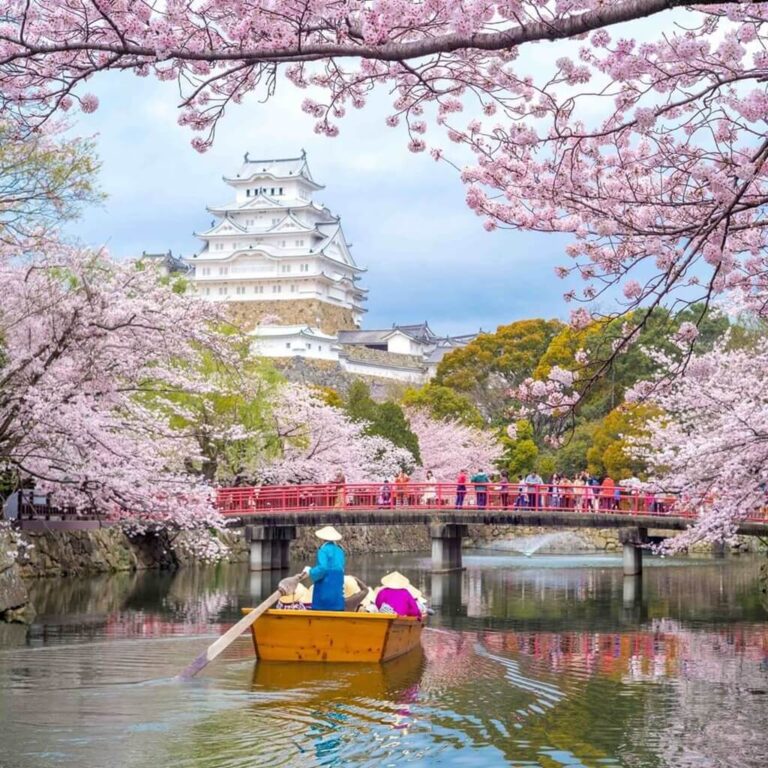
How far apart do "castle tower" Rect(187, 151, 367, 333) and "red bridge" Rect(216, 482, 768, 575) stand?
38.9 metres

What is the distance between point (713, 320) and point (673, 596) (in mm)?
28652

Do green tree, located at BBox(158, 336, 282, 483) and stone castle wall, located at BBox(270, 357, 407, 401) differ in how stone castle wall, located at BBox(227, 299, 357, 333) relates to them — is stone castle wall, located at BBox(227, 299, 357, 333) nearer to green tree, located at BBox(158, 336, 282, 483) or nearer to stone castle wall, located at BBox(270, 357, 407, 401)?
stone castle wall, located at BBox(270, 357, 407, 401)

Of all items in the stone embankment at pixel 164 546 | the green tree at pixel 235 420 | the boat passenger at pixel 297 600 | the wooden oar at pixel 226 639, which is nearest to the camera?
the wooden oar at pixel 226 639

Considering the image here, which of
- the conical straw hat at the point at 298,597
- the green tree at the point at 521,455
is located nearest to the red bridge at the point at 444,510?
the green tree at the point at 521,455

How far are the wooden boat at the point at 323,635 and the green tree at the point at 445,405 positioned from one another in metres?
37.5

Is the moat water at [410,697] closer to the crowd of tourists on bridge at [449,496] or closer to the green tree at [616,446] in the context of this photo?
the crowd of tourists on bridge at [449,496]

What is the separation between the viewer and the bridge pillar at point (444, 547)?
30656 millimetres

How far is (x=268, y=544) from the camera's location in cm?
3166

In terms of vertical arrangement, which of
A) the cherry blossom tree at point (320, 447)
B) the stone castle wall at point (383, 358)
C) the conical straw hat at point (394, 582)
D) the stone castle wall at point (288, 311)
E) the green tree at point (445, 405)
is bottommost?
the conical straw hat at point (394, 582)

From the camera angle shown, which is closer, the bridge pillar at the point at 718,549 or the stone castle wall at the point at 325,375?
the bridge pillar at the point at 718,549

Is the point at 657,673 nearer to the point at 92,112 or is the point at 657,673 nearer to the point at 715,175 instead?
the point at 715,175

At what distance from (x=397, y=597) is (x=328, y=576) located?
144cm

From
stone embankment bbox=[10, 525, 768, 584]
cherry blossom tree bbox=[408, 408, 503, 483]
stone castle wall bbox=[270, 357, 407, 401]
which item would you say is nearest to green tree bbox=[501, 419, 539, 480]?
cherry blossom tree bbox=[408, 408, 503, 483]

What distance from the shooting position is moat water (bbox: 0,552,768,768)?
8.39 m
